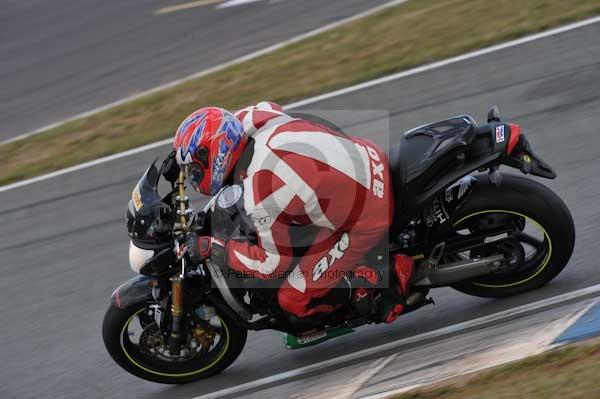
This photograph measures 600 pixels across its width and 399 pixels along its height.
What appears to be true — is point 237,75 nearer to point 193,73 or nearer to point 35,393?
point 193,73

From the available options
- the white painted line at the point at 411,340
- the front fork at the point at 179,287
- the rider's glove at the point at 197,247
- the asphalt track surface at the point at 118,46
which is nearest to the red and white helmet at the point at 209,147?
the front fork at the point at 179,287

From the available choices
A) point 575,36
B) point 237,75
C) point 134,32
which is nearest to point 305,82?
point 237,75

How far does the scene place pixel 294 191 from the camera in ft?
15.4

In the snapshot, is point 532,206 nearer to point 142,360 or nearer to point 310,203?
point 310,203

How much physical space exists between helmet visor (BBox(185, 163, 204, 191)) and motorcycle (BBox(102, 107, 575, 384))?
0.35 feet

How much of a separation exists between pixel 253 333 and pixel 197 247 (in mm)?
1237

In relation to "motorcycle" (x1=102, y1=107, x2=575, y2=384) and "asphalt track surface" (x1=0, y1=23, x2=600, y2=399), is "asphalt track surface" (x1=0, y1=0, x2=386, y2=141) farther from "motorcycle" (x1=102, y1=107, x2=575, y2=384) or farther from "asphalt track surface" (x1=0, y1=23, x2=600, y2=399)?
"motorcycle" (x1=102, y1=107, x2=575, y2=384)

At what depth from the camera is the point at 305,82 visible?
9.87 m

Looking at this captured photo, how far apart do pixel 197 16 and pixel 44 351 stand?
7.61m

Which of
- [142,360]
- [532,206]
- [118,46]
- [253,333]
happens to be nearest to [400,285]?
[532,206]

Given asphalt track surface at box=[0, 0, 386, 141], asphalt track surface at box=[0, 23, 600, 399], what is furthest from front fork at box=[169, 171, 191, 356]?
asphalt track surface at box=[0, 0, 386, 141]

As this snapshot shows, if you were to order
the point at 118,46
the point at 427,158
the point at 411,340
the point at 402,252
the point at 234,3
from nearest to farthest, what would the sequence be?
the point at 427,158 < the point at 402,252 < the point at 411,340 < the point at 118,46 < the point at 234,3

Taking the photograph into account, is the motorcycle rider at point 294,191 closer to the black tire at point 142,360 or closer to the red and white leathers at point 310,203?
the red and white leathers at point 310,203

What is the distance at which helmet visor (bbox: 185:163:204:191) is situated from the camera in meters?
4.80
